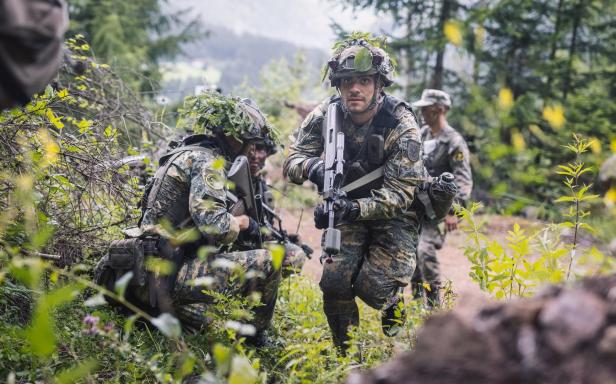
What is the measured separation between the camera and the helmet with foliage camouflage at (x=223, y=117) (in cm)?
450

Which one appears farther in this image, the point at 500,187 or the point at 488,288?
the point at 488,288

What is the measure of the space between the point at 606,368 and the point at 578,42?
14.7 metres

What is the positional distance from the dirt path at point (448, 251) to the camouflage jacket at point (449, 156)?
107cm

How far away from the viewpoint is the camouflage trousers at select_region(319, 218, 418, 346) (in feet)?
14.7

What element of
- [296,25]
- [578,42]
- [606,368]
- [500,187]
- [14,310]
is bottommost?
[14,310]

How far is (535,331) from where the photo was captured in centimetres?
154

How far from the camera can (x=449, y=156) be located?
22.2 feet

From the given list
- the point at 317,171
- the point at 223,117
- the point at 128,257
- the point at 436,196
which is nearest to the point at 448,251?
the point at 436,196

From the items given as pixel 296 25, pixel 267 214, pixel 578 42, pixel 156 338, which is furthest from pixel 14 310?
pixel 296 25

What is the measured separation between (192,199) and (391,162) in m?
1.65

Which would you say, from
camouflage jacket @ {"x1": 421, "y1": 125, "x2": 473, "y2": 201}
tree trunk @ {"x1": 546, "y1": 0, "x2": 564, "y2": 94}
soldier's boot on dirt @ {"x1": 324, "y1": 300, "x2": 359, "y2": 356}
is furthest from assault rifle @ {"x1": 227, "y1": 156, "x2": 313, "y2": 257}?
tree trunk @ {"x1": 546, "y1": 0, "x2": 564, "y2": 94}

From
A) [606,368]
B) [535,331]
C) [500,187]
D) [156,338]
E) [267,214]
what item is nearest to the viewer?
[606,368]

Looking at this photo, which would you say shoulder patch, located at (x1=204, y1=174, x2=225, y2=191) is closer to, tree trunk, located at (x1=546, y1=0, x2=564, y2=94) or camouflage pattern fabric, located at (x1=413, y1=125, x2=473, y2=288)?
camouflage pattern fabric, located at (x1=413, y1=125, x2=473, y2=288)

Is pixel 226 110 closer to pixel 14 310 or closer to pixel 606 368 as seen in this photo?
pixel 14 310
